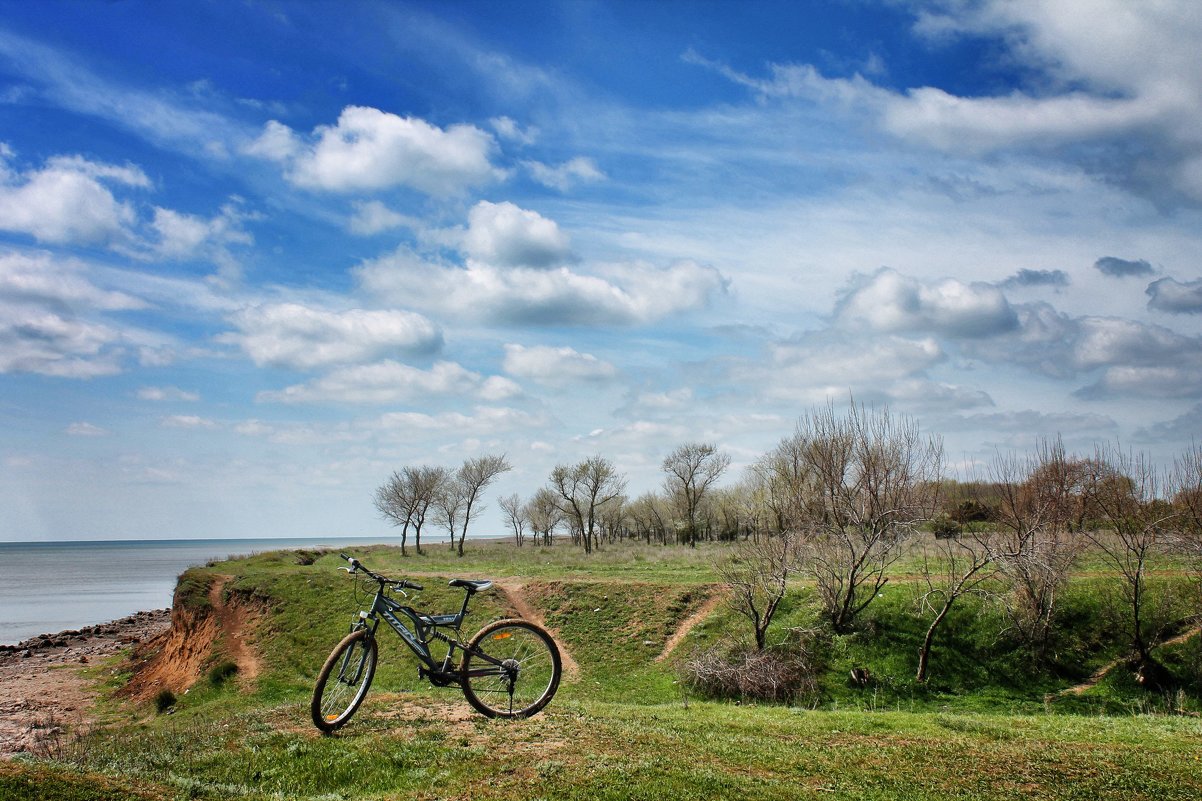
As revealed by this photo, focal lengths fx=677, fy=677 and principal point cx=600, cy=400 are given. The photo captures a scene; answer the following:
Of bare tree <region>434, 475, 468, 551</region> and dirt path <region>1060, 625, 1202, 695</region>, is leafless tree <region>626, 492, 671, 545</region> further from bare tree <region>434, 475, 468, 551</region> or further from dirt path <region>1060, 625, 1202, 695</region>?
dirt path <region>1060, 625, 1202, 695</region>

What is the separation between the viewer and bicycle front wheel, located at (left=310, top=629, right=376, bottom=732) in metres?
9.21

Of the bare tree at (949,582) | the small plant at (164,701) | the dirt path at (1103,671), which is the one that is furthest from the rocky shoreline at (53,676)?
the dirt path at (1103,671)

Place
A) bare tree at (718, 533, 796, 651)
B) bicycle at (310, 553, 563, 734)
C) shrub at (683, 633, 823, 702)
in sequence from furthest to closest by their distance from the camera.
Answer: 1. bare tree at (718, 533, 796, 651)
2. shrub at (683, 633, 823, 702)
3. bicycle at (310, 553, 563, 734)

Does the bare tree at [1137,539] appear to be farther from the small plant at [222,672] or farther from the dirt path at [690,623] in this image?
the small plant at [222,672]

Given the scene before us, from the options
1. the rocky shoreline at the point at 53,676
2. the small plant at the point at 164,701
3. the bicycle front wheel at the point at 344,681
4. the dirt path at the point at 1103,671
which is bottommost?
the rocky shoreline at the point at 53,676

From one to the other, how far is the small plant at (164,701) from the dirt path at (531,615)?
14684mm

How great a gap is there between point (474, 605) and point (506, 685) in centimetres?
2450

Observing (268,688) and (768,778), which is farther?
(268,688)

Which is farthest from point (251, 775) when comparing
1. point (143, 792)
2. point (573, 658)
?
point (573, 658)

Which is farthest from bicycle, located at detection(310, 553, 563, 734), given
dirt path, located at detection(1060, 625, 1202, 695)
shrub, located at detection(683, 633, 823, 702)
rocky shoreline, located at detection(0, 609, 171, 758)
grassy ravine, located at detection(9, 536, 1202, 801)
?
dirt path, located at detection(1060, 625, 1202, 695)

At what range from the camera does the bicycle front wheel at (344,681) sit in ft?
30.2

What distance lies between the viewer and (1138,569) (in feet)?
81.9

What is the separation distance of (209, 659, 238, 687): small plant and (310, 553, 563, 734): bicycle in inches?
963

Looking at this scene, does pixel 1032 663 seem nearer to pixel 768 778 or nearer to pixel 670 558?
pixel 768 778
